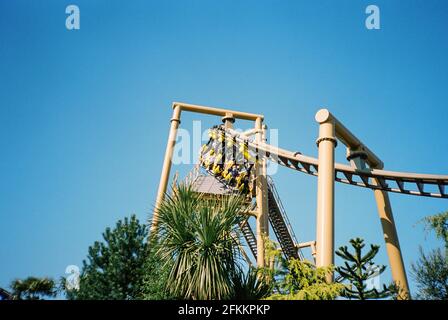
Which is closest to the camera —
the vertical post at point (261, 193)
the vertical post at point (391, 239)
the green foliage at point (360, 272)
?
the green foliage at point (360, 272)

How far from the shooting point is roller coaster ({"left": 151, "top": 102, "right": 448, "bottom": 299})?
35.8ft

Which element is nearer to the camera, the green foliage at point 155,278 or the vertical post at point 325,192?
the vertical post at point 325,192

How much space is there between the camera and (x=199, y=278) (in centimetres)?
988

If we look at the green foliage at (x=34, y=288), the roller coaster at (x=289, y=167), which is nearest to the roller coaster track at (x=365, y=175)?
the roller coaster at (x=289, y=167)

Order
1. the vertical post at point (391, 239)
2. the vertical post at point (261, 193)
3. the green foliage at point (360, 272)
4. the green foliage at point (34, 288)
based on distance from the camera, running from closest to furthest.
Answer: the green foliage at point (360, 272) < the vertical post at point (391, 239) < the vertical post at point (261, 193) < the green foliage at point (34, 288)

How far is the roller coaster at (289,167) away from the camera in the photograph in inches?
430

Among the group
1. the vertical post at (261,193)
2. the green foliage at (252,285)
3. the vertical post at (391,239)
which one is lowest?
the green foliage at (252,285)

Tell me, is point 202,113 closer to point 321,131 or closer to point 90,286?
point 321,131

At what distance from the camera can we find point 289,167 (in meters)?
15.4

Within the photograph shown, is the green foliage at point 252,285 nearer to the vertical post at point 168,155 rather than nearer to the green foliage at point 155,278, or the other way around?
the green foliage at point 155,278

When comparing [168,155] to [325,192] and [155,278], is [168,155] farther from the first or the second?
[325,192]

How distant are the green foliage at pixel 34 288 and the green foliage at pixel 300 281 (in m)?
17.3
